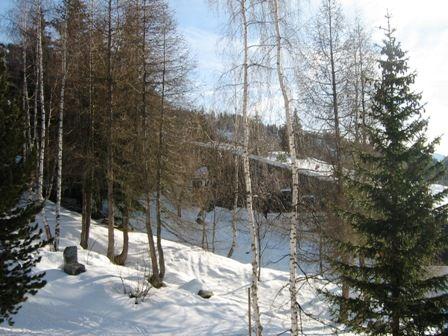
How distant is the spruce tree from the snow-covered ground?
4.67 ft

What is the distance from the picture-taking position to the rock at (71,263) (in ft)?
43.2

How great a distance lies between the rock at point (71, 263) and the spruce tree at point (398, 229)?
26.7 ft

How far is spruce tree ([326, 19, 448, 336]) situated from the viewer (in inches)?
336

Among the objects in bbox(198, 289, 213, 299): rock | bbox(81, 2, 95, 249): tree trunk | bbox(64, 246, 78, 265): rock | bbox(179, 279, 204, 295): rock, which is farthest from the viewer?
bbox(81, 2, 95, 249): tree trunk

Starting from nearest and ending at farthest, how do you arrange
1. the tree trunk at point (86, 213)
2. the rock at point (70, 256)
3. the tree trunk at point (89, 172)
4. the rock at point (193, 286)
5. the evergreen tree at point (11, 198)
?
the evergreen tree at point (11, 198) → the rock at point (70, 256) → the rock at point (193, 286) → the tree trunk at point (89, 172) → the tree trunk at point (86, 213)

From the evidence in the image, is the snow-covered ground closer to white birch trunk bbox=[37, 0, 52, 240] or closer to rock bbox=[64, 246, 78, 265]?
rock bbox=[64, 246, 78, 265]

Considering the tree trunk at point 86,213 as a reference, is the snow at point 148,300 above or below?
below

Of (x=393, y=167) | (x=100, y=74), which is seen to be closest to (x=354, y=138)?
(x=393, y=167)

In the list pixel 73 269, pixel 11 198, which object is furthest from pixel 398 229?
pixel 73 269

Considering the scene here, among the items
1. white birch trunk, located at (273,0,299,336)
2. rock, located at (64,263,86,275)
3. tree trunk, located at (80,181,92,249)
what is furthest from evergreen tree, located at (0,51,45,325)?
tree trunk, located at (80,181,92,249)

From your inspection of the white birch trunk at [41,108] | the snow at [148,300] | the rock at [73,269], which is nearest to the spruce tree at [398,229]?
the snow at [148,300]

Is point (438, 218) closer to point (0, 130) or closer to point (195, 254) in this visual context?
point (0, 130)

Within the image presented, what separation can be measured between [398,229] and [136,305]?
784 cm

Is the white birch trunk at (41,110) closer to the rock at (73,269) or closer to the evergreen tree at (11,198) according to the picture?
the rock at (73,269)
